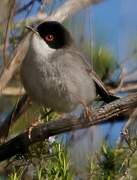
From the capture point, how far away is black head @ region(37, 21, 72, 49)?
2289mm

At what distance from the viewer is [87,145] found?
4.31ft

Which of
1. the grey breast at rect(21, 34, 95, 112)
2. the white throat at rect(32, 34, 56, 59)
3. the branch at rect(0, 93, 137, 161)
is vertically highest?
the white throat at rect(32, 34, 56, 59)

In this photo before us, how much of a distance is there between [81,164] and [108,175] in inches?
3.0

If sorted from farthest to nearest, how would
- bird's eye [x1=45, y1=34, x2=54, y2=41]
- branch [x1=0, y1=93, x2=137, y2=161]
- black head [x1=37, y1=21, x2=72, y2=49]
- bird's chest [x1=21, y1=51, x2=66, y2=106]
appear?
1. bird's eye [x1=45, y1=34, x2=54, y2=41]
2. black head [x1=37, y1=21, x2=72, y2=49]
3. bird's chest [x1=21, y1=51, x2=66, y2=106]
4. branch [x1=0, y1=93, x2=137, y2=161]

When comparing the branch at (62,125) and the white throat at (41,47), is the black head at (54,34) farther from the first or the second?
the branch at (62,125)

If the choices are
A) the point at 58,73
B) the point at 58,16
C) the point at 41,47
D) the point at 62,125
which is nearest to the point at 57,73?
the point at 58,73

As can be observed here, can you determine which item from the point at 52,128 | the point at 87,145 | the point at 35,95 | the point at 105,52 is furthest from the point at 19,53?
the point at 87,145

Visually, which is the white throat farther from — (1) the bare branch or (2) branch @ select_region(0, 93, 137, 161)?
(2) branch @ select_region(0, 93, 137, 161)

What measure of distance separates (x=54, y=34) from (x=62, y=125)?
972mm

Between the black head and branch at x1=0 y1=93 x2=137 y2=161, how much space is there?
0.78 metres

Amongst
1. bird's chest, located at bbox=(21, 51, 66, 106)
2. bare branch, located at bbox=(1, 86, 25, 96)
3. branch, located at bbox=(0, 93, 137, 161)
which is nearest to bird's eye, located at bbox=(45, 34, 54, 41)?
bird's chest, located at bbox=(21, 51, 66, 106)

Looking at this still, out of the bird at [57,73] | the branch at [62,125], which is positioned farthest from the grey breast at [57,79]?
the branch at [62,125]

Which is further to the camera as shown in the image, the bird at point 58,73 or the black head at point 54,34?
the black head at point 54,34

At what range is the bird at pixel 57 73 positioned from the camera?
7.15 feet
